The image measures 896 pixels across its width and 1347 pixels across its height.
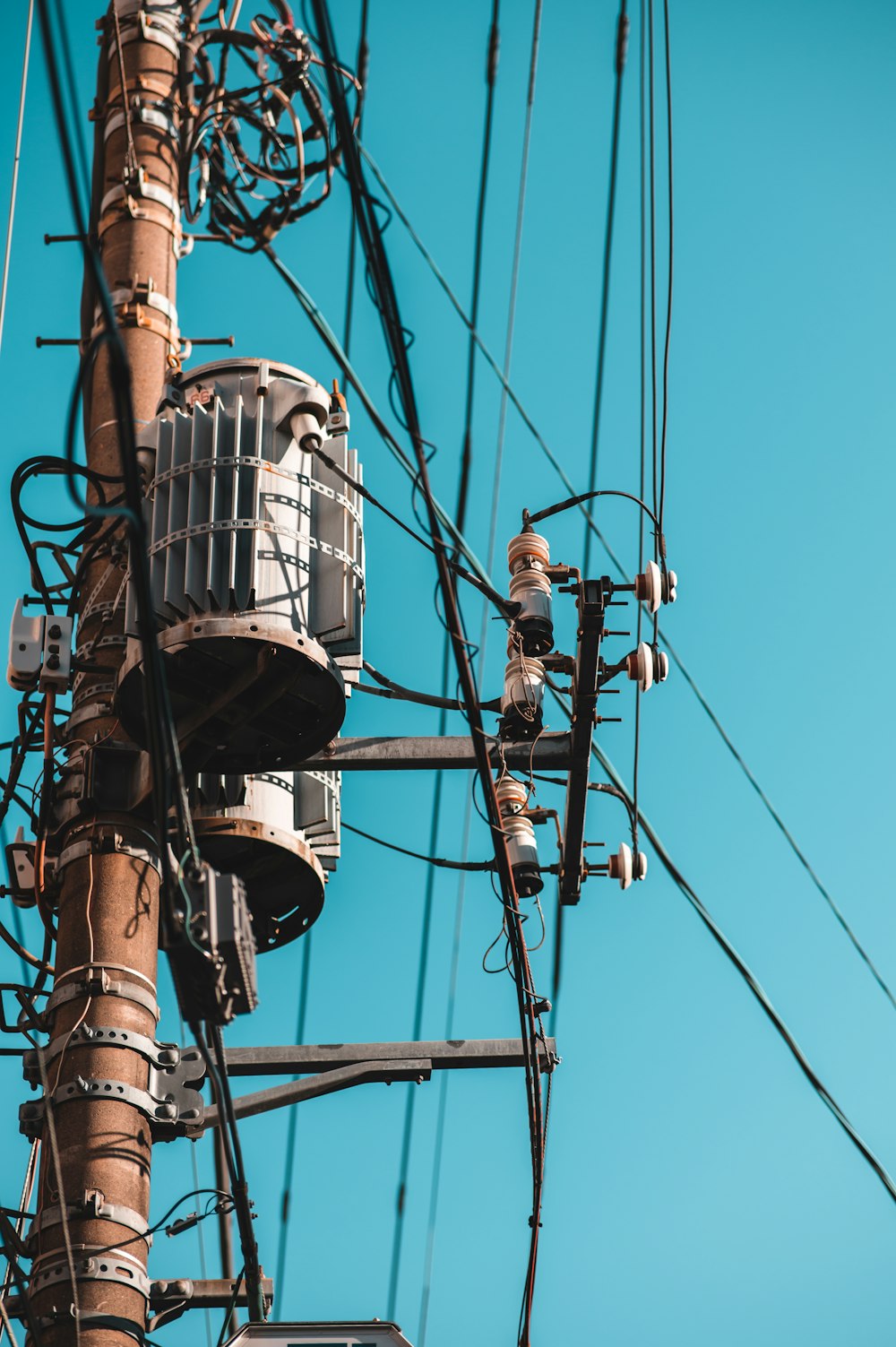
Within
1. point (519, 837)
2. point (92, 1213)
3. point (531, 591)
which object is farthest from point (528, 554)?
point (92, 1213)

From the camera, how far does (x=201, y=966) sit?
5.24 metres

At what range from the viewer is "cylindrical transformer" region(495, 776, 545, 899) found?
974cm

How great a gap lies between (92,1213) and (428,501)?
3.05 meters

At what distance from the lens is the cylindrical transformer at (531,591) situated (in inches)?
378

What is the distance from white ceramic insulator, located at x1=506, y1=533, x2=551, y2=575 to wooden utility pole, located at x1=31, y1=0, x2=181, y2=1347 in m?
2.09

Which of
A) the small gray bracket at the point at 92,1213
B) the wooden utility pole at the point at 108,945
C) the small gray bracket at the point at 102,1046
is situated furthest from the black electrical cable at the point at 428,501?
the small gray bracket at the point at 92,1213

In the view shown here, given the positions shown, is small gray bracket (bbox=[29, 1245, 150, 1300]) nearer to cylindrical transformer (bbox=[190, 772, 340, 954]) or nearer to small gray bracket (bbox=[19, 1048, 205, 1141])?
small gray bracket (bbox=[19, 1048, 205, 1141])

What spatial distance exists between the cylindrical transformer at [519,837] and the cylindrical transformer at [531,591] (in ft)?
2.53

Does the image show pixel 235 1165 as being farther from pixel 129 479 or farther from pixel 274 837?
pixel 129 479

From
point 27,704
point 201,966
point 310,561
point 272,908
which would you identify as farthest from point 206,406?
point 201,966

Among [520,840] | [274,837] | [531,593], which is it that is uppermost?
[531,593]

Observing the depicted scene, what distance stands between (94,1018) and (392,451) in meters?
2.79

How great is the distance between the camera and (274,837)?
880 centimetres

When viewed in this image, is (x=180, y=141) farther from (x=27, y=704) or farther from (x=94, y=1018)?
(x=94, y=1018)
